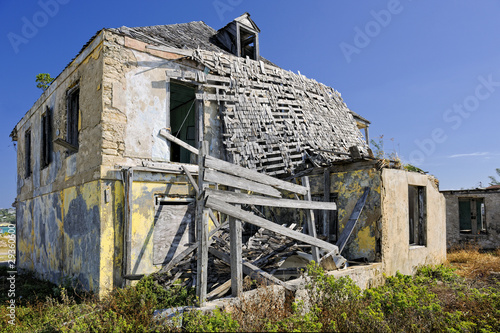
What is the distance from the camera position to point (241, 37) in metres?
13.0

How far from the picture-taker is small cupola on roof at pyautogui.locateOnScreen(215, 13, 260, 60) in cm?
1234

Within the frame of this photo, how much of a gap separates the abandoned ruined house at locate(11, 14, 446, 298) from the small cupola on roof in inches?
44.9

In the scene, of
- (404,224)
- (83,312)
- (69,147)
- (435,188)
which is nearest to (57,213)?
(69,147)

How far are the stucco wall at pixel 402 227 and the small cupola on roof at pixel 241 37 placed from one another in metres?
7.21

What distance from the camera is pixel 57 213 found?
31.5 ft

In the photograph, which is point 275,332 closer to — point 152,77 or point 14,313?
point 14,313

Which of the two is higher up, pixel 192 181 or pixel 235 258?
pixel 192 181

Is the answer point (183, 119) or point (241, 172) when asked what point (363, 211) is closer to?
point (241, 172)

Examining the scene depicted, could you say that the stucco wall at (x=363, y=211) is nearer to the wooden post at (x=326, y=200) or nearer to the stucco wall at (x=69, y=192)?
the wooden post at (x=326, y=200)

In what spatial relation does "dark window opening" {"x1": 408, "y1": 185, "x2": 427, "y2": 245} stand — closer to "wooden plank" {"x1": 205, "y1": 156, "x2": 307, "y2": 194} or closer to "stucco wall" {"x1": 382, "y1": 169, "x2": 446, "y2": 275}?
"stucco wall" {"x1": 382, "y1": 169, "x2": 446, "y2": 275}

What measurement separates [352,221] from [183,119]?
8316 millimetres

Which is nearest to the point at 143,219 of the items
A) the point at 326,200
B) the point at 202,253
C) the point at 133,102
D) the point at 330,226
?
the point at 133,102

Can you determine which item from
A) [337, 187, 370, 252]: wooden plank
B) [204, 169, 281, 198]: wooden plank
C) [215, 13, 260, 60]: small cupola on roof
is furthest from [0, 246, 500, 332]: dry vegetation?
[215, 13, 260, 60]: small cupola on roof

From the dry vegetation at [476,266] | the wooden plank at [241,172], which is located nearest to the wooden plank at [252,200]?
the wooden plank at [241,172]
